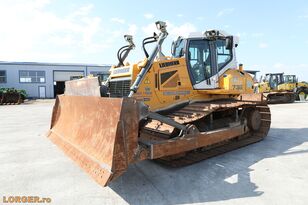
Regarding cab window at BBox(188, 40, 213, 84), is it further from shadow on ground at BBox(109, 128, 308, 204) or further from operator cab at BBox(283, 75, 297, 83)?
operator cab at BBox(283, 75, 297, 83)

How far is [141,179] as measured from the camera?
13.7 ft

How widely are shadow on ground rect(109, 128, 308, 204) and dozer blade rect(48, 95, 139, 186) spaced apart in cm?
52

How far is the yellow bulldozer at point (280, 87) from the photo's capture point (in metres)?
20.8

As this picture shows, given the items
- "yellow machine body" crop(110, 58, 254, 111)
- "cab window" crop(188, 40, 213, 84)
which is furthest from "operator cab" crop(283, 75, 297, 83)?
"cab window" crop(188, 40, 213, 84)

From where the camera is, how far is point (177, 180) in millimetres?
4098

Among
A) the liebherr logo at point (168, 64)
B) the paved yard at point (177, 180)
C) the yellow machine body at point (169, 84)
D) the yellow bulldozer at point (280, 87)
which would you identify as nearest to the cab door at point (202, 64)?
the yellow machine body at point (169, 84)

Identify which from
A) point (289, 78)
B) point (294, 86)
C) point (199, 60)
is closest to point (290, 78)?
point (289, 78)

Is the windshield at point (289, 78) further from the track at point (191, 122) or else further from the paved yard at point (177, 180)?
the paved yard at point (177, 180)

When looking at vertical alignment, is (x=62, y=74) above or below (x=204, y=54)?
above

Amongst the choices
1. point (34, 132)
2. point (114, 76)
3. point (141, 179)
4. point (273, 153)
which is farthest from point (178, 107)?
point (34, 132)

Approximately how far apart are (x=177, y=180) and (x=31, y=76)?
39.0 meters

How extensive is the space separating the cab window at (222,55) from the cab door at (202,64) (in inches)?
8.3

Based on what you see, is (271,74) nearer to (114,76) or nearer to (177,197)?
(114,76)

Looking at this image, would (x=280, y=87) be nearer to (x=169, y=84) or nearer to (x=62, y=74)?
(x=169, y=84)
